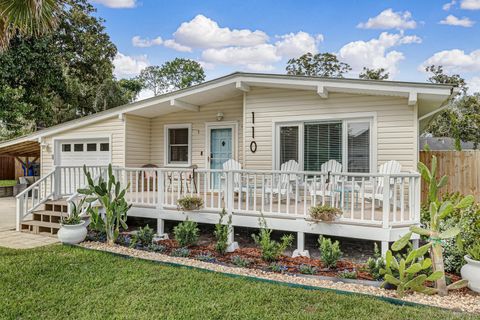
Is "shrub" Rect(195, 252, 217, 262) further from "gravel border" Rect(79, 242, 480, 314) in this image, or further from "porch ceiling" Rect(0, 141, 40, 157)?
"porch ceiling" Rect(0, 141, 40, 157)

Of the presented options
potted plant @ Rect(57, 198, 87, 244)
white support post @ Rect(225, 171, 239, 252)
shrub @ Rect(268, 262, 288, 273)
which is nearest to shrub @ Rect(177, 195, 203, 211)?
white support post @ Rect(225, 171, 239, 252)

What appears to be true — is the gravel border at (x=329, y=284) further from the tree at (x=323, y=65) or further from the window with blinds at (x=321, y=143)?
the tree at (x=323, y=65)

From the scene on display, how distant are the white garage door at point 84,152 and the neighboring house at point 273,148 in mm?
30

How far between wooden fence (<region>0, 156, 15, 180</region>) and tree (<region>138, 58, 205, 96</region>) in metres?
16.1

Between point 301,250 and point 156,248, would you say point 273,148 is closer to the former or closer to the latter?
point 301,250

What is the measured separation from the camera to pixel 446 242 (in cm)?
480

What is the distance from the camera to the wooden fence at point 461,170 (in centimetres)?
778

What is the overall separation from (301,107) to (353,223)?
10.4 feet

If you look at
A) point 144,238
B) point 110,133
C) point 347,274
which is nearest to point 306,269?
point 347,274

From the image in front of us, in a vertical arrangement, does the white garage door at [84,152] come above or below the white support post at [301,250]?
above

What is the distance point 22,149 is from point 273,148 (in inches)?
398

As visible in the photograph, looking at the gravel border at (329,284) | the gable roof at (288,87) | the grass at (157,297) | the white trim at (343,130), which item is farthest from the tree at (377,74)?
the grass at (157,297)

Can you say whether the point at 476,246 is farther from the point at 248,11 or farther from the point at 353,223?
the point at 248,11

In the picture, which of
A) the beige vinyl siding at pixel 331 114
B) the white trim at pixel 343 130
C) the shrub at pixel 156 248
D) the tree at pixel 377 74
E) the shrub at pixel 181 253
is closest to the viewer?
the shrub at pixel 181 253
